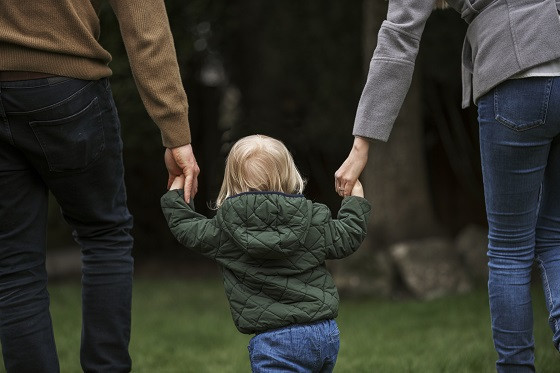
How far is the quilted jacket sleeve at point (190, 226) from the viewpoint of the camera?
2768 mm

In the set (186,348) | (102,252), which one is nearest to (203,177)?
(186,348)

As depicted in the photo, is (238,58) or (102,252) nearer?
(102,252)

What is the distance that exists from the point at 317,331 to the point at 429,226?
470 centimetres

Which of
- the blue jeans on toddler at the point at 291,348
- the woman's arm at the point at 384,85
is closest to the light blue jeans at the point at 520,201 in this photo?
the woman's arm at the point at 384,85

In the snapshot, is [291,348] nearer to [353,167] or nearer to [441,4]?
[353,167]

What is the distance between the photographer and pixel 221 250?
2775 millimetres

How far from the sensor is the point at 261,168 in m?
2.80

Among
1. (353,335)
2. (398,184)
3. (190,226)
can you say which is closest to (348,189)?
(190,226)

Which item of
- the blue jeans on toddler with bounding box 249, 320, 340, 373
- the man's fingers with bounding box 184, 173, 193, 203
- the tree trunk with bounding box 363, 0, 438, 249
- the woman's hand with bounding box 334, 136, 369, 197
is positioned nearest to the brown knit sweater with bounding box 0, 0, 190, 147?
the man's fingers with bounding box 184, 173, 193, 203

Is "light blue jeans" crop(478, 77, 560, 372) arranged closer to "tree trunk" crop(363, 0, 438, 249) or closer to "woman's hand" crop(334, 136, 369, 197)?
"woman's hand" crop(334, 136, 369, 197)

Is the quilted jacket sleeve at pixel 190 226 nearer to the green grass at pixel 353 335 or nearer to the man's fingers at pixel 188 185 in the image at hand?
the man's fingers at pixel 188 185

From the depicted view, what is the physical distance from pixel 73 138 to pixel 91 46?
0.91 feet

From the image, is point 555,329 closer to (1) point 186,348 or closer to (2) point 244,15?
(1) point 186,348

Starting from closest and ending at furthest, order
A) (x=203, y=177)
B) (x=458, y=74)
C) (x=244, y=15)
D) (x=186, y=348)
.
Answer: (x=186, y=348), (x=458, y=74), (x=244, y=15), (x=203, y=177)
